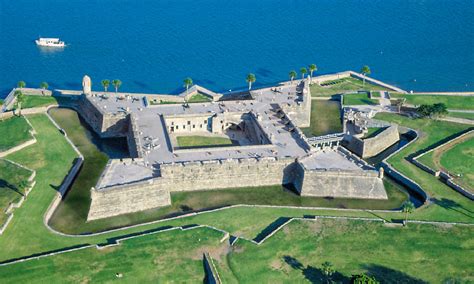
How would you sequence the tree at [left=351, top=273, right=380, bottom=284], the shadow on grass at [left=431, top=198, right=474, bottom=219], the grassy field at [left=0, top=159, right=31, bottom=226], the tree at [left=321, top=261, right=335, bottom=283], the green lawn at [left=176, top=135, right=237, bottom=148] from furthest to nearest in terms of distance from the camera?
the green lawn at [left=176, top=135, right=237, bottom=148] < the shadow on grass at [left=431, top=198, right=474, bottom=219] < the grassy field at [left=0, top=159, right=31, bottom=226] < the tree at [left=321, top=261, right=335, bottom=283] < the tree at [left=351, top=273, right=380, bottom=284]

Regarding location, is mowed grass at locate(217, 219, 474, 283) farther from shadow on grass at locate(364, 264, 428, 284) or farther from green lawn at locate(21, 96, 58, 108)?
green lawn at locate(21, 96, 58, 108)

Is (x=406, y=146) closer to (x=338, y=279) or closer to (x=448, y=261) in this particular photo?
(x=448, y=261)

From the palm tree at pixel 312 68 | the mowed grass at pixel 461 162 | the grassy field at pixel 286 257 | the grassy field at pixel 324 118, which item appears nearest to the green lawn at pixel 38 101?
the grassy field at pixel 286 257

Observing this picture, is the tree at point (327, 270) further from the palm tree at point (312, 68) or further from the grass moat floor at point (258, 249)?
the palm tree at point (312, 68)

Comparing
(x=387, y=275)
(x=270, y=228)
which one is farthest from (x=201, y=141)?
(x=387, y=275)

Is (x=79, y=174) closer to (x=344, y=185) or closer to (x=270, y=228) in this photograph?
(x=270, y=228)

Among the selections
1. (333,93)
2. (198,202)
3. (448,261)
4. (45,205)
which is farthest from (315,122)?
(45,205)

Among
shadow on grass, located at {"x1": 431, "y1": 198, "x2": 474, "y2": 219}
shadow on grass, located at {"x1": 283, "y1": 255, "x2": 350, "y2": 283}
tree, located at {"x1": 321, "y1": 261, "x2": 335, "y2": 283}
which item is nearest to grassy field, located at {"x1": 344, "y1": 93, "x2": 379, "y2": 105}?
shadow on grass, located at {"x1": 431, "y1": 198, "x2": 474, "y2": 219}
